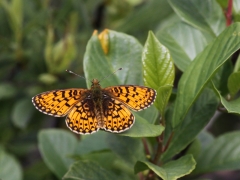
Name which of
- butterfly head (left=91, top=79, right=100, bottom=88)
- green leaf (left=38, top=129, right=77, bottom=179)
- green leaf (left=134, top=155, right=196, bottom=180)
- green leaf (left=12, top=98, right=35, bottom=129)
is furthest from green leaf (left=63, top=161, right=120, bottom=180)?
green leaf (left=12, top=98, right=35, bottom=129)

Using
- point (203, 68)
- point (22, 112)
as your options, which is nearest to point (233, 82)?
point (203, 68)

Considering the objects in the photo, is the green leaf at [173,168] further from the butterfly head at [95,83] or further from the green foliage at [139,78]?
the butterfly head at [95,83]

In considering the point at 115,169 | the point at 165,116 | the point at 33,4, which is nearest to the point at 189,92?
the point at 165,116

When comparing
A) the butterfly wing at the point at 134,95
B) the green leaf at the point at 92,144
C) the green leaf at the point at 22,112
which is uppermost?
the butterfly wing at the point at 134,95

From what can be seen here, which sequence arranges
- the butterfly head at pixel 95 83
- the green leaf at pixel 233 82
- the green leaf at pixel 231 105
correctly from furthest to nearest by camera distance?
the butterfly head at pixel 95 83, the green leaf at pixel 233 82, the green leaf at pixel 231 105

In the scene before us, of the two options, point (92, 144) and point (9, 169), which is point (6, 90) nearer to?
point (9, 169)

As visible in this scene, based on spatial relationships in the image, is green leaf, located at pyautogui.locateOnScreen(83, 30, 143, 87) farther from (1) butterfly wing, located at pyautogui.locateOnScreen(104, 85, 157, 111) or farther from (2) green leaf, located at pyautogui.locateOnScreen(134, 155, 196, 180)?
(2) green leaf, located at pyautogui.locateOnScreen(134, 155, 196, 180)

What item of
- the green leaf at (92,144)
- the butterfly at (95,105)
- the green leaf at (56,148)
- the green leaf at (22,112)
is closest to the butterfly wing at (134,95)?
the butterfly at (95,105)
